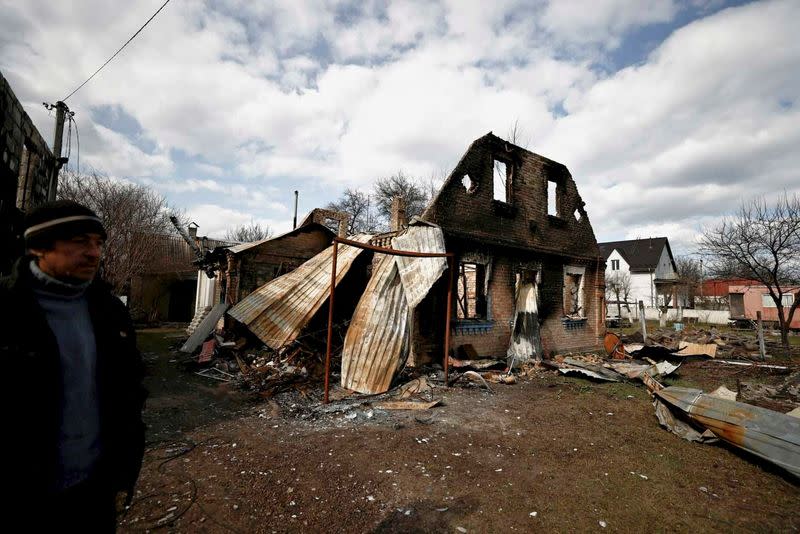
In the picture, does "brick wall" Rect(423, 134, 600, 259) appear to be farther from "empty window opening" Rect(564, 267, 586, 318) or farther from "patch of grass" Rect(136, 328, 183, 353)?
"patch of grass" Rect(136, 328, 183, 353)

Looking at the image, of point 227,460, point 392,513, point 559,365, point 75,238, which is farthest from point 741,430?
point 75,238

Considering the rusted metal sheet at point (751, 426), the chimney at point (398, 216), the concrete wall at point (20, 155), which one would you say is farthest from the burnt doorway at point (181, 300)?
the rusted metal sheet at point (751, 426)

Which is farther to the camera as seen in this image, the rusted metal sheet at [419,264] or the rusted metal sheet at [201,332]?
the rusted metal sheet at [201,332]

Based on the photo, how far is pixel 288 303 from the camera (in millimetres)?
8117

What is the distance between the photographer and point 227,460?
4.06m

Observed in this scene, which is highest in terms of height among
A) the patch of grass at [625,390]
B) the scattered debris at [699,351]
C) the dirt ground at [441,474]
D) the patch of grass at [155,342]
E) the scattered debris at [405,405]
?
the scattered debris at [699,351]

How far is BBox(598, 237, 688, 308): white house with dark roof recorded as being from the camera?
3619 cm

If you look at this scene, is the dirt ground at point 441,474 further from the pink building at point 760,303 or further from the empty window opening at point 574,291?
the pink building at point 760,303

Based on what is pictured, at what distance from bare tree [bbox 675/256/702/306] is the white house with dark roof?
85 centimetres

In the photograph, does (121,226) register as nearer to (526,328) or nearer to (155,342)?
(155,342)

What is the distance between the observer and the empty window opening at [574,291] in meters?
12.5

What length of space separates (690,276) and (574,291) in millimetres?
40105

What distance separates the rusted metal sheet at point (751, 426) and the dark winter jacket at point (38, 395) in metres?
5.86

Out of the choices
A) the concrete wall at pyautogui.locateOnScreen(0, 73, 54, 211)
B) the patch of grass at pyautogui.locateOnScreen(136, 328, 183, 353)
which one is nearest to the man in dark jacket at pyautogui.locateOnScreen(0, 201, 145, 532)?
the concrete wall at pyautogui.locateOnScreen(0, 73, 54, 211)
